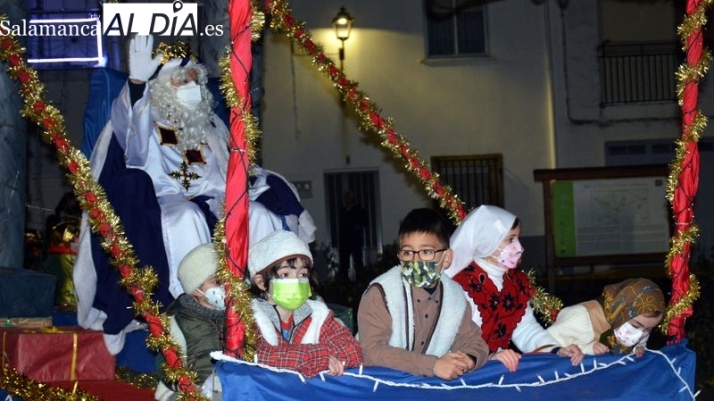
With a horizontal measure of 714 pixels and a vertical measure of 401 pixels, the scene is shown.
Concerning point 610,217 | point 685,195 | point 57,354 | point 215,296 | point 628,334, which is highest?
point 685,195

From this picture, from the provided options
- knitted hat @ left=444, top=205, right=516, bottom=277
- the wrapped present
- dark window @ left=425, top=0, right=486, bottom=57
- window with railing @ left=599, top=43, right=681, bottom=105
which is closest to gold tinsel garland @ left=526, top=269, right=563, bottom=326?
knitted hat @ left=444, top=205, right=516, bottom=277

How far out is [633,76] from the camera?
19453 mm

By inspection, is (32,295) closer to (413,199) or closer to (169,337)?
(169,337)

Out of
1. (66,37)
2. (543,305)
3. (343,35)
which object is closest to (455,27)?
(343,35)

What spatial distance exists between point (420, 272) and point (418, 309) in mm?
175

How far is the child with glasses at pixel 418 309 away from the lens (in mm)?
4473

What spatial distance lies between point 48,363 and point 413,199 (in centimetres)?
1330

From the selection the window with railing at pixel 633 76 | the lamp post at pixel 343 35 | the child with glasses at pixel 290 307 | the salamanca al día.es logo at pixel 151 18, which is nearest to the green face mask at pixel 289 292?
the child with glasses at pixel 290 307

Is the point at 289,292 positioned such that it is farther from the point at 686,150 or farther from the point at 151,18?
the point at 151,18

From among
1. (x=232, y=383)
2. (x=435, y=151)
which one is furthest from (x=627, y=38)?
(x=232, y=383)

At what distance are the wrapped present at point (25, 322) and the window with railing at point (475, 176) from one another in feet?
42.2

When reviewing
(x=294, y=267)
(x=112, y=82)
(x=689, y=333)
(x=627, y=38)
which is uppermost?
(x=627, y=38)

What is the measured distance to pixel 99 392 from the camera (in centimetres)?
555

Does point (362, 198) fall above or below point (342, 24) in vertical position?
below
